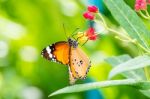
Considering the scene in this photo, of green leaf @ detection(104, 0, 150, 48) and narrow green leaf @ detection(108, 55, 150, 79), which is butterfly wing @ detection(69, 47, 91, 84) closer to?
green leaf @ detection(104, 0, 150, 48)

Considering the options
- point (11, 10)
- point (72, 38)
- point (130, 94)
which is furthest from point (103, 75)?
point (72, 38)

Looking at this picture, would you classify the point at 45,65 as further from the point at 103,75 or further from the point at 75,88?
the point at 75,88

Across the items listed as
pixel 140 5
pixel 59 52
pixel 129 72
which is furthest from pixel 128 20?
pixel 129 72

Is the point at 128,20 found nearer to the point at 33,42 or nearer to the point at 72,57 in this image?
the point at 72,57

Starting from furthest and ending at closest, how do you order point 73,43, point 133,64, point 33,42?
point 33,42 → point 73,43 → point 133,64

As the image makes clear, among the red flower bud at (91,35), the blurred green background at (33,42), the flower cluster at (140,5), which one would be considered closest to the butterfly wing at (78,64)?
the red flower bud at (91,35)

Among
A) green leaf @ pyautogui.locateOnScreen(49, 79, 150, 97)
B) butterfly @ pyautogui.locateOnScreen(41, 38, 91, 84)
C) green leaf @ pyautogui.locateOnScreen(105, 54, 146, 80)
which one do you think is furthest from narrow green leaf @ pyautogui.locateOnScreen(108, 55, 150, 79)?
green leaf @ pyautogui.locateOnScreen(105, 54, 146, 80)
